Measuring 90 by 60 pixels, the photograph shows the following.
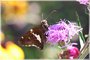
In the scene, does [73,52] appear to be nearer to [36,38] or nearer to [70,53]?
[70,53]

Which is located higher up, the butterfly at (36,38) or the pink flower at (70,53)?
the butterfly at (36,38)

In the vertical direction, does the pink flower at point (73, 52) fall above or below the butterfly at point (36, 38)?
below

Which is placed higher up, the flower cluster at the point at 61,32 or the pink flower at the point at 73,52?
the flower cluster at the point at 61,32

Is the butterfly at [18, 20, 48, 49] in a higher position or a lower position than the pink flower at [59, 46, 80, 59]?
higher

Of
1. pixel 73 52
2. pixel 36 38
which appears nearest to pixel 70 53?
pixel 73 52

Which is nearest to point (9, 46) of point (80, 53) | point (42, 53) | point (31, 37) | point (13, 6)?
point (42, 53)

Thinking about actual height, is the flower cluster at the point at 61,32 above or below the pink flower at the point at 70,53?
above

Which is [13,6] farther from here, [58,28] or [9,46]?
[58,28]

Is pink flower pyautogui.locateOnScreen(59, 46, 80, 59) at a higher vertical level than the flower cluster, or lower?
lower
